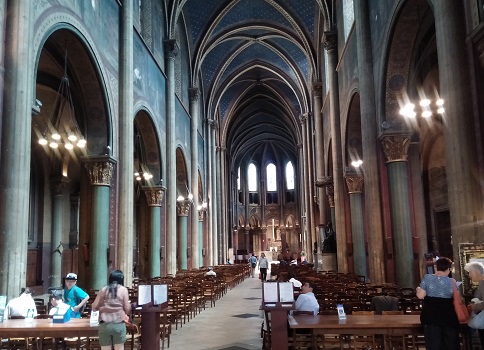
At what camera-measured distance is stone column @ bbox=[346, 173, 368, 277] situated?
1847 centimetres

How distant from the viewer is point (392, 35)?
1287 centimetres

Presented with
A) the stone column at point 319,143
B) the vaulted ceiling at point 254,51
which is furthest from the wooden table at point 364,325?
the stone column at point 319,143

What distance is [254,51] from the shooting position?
121ft

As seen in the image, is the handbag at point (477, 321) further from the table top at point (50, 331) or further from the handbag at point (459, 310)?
the table top at point (50, 331)

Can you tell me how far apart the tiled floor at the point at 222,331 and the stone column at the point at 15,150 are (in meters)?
3.25

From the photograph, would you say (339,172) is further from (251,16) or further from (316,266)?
(251,16)

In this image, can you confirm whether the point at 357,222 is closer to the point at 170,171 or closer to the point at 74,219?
the point at 170,171

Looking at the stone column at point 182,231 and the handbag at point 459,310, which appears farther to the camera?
the stone column at point 182,231

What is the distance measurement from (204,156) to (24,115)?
89.0ft

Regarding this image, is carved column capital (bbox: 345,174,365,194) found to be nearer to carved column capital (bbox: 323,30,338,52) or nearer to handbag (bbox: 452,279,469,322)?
carved column capital (bbox: 323,30,338,52)

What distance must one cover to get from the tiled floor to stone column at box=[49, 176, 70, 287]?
1062 cm

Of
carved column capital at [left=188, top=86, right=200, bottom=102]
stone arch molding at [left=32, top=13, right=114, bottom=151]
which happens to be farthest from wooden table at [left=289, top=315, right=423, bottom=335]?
carved column capital at [left=188, top=86, right=200, bottom=102]

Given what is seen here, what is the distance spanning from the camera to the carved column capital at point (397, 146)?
13.7 metres

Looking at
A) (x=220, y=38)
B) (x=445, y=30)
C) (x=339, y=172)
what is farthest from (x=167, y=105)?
(x=445, y=30)
